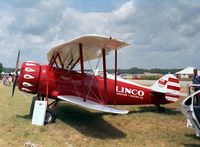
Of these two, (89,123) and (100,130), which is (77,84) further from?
(100,130)

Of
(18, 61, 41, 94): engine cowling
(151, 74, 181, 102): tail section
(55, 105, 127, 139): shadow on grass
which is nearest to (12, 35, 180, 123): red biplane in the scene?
(18, 61, 41, 94): engine cowling

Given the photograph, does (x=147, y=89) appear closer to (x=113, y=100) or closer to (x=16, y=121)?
A: (x=113, y=100)

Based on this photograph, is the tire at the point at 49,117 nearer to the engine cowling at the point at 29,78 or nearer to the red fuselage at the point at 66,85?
the red fuselage at the point at 66,85

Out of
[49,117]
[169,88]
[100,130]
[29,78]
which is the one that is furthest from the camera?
[169,88]

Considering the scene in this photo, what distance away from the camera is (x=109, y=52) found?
10.9 metres

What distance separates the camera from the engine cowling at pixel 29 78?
1012cm

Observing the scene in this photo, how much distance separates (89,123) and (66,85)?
164cm

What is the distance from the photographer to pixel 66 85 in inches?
413

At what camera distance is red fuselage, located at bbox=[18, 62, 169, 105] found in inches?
400

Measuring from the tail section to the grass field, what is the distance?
2.75 feet

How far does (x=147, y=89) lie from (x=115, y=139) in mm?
4860

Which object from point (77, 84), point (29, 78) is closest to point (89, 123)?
point (77, 84)

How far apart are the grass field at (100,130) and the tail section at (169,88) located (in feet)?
2.75

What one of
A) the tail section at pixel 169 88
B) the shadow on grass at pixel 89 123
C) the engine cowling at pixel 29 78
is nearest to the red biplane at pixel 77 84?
the engine cowling at pixel 29 78
